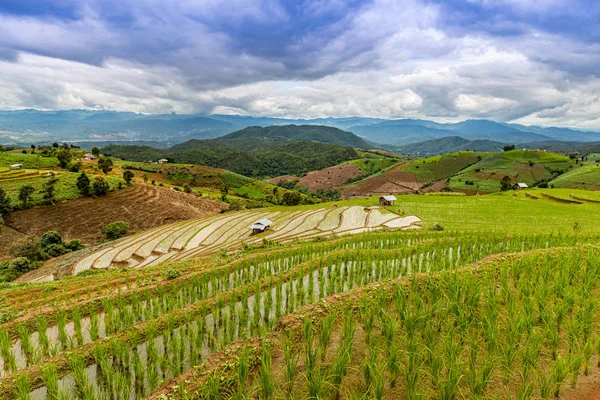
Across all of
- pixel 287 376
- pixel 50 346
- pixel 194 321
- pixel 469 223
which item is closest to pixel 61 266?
pixel 50 346

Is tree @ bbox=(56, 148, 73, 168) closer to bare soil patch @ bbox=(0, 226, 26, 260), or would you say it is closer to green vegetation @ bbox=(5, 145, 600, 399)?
bare soil patch @ bbox=(0, 226, 26, 260)

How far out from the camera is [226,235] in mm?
33875

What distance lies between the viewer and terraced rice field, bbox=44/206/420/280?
2753 centimetres

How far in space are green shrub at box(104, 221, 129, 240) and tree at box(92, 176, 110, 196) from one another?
66.2ft

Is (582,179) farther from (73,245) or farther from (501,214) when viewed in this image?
(73,245)

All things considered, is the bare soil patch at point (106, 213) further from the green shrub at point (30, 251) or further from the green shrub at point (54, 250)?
the green shrub at point (30, 251)

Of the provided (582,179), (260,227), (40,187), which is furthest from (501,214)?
(582,179)

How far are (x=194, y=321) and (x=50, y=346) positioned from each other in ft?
12.7

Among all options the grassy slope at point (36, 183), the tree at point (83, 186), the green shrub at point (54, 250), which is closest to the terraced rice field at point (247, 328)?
the green shrub at point (54, 250)

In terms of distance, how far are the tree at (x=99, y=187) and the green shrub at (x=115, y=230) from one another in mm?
20177

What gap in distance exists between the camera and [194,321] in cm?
Result: 817

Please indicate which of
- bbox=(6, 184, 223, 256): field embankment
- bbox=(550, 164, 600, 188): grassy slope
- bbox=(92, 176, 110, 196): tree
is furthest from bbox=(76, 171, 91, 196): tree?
bbox=(550, 164, 600, 188): grassy slope

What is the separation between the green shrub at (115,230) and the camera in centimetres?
5247

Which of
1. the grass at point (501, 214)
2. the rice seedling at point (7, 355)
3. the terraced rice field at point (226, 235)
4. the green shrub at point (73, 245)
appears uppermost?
the rice seedling at point (7, 355)
